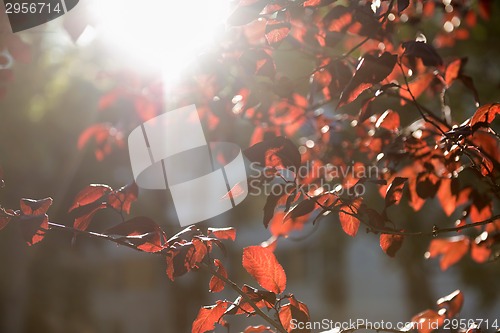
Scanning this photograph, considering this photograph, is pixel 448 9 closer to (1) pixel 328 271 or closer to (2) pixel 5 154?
(2) pixel 5 154

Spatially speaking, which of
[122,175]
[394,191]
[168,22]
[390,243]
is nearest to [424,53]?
[394,191]

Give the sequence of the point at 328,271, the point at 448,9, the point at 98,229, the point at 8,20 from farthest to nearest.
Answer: the point at 328,271 → the point at 98,229 → the point at 448,9 → the point at 8,20

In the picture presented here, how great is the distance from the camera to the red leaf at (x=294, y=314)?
4.96ft

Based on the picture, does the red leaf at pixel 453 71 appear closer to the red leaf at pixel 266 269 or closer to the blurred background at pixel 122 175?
the blurred background at pixel 122 175

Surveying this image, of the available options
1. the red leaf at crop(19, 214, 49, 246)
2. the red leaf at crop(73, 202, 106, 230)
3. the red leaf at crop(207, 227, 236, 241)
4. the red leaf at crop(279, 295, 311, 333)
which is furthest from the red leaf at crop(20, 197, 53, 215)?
the red leaf at crop(279, 295, 311, 333)

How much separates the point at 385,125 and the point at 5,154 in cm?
781

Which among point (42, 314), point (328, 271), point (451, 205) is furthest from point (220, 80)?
point (328, 271)

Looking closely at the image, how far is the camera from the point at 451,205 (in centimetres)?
212

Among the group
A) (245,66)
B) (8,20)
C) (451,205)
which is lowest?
(451,205)

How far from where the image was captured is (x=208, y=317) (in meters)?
1.55

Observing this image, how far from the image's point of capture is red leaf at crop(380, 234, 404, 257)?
1647 mm

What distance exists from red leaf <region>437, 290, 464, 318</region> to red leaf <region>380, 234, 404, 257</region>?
339 millimetres

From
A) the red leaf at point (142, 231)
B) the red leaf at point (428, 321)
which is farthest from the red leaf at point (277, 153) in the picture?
the red leaf at point (428, 321)

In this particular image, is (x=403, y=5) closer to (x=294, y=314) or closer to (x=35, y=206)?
(x=294, y=314)
